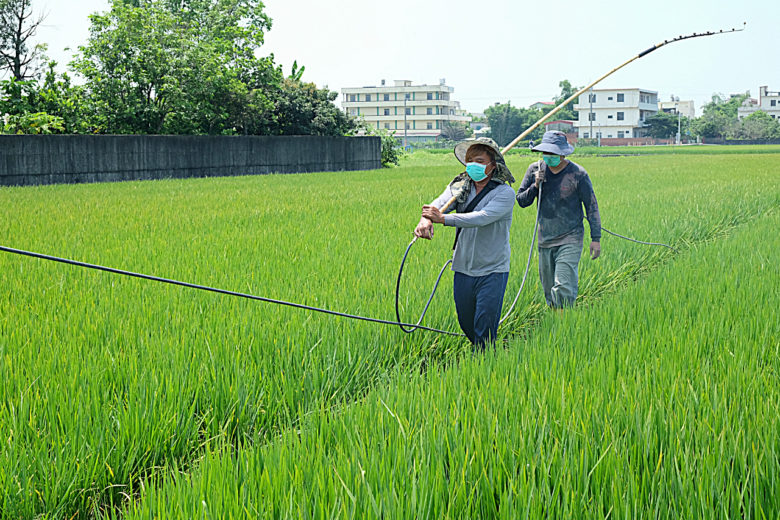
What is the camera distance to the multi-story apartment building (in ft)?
356

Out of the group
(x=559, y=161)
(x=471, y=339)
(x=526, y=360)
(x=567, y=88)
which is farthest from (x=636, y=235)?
(x=567, y=88)

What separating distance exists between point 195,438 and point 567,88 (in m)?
111

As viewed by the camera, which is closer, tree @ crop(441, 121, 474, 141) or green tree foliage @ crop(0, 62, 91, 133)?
green tree foliage @ crop(0, 62, 91, 133)

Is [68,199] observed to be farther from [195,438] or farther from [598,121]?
[598,121]

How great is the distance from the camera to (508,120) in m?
92.4

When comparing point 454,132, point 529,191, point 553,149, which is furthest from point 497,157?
point 454,132

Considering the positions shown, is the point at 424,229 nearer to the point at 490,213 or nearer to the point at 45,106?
the point at 490,213

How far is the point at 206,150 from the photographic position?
23.2m

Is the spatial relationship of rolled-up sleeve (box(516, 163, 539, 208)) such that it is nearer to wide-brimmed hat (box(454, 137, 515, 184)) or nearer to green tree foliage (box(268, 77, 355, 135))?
wide-brimmed hat (box(454, 137, 515, 184))

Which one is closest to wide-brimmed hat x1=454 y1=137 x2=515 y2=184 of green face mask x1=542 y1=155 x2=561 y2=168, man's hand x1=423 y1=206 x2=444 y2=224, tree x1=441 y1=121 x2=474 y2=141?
man's hand x1=423 y1=206 x2=444 y2=224

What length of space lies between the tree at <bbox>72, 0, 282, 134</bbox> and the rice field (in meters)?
17.9

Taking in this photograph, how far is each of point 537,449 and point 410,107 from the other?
110006 millimetres

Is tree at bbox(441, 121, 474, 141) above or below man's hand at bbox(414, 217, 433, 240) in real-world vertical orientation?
above

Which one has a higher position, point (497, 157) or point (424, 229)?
point (497, 157)
